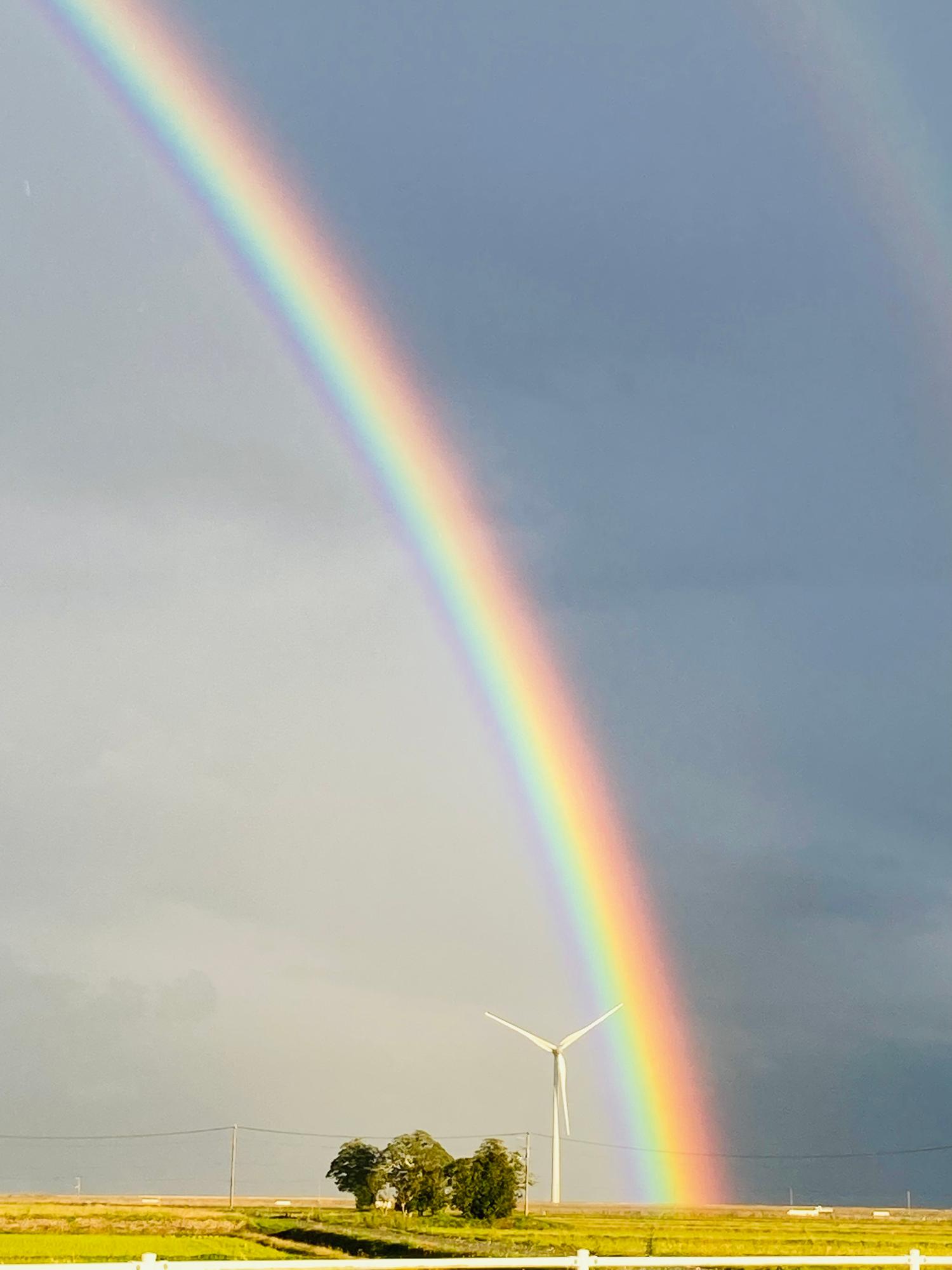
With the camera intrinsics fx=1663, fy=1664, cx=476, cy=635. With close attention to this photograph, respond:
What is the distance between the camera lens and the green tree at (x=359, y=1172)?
529ft

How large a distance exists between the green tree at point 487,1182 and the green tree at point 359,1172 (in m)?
19.6

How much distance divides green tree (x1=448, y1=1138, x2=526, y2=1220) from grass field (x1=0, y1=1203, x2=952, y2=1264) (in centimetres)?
172

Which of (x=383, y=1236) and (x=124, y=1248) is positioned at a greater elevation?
(x=383, y=1236)

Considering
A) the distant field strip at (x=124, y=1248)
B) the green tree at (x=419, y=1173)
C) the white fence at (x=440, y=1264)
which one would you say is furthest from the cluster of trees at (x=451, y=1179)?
the white fence at (x=440, y=1264)

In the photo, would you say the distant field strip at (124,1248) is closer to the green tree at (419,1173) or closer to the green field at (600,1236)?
the green field at (600,1236)

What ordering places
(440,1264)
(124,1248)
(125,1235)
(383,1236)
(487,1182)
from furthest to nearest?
(487,1182)
(125,1235)
(124,1248)
(383,1236)
(440,1264)

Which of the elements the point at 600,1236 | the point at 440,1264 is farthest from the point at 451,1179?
the point at 440,1264

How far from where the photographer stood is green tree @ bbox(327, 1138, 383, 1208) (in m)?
161

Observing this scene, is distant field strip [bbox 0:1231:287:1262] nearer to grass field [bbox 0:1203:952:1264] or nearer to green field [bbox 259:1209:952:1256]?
grass field [bbox 0:1203:952:1264]

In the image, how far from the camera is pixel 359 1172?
169875 mm

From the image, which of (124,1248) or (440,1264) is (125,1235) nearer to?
(124,1248)

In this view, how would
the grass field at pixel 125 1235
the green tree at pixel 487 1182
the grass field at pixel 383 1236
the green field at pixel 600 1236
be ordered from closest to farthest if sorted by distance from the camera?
the green field at pixel 600 1236
the grass field at pixel 383 1236
the grass field at pixel 125 1235
the green tree at pixel 487 1182

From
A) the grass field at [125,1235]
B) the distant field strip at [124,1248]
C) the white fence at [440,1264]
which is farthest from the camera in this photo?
the grass field at [125,1235]

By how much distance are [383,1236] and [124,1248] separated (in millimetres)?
12156
